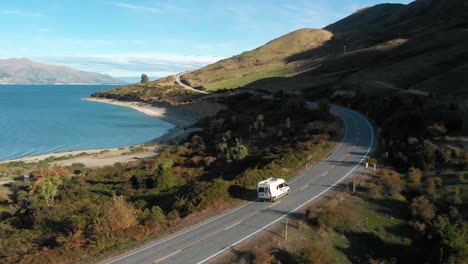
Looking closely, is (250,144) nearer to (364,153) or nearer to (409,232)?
(364,153)

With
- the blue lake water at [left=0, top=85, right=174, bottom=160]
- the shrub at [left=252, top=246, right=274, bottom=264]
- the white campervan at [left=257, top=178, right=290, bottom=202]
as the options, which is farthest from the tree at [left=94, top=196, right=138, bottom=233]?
the blue lake water at [left=0, top=85, right=174, bottom=160]

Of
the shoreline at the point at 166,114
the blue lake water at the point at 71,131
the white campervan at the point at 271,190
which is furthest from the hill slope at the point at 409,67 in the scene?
the white campervan at the point at 271,190

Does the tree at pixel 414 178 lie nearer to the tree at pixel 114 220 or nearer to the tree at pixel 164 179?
the tree at pixel 114 220

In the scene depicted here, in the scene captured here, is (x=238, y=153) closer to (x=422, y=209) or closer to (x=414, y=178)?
(x=414, y=178)

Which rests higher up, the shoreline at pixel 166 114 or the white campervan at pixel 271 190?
the white campervan at pixel 271 190

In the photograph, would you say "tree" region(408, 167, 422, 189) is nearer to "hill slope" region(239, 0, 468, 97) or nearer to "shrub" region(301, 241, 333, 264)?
"shrub" region(301, 241, 333, 264)

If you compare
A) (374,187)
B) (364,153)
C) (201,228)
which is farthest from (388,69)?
(201,228)
